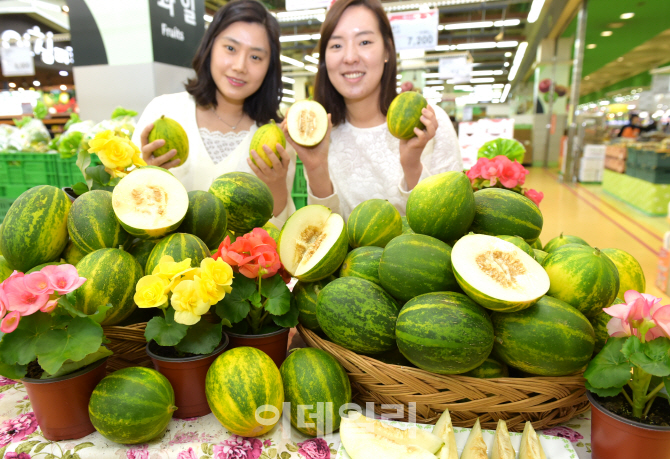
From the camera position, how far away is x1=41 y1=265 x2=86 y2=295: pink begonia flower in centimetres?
76

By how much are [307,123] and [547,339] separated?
144cm

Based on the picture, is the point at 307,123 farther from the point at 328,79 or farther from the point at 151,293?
the point at 151,293

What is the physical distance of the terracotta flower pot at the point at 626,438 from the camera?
27.0 inches

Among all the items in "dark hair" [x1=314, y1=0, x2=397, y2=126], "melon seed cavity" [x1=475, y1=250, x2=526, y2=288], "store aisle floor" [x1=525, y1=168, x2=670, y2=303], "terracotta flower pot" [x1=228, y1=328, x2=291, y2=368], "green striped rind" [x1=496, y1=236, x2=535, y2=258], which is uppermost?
"dark hair" [x1=314, y1=0, x2=397, y2=126]

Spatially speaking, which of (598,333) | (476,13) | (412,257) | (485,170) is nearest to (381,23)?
(485,170)

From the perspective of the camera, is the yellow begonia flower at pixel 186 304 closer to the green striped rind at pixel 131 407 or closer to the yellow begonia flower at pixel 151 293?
the yellow begonia flower at pixel 151 293

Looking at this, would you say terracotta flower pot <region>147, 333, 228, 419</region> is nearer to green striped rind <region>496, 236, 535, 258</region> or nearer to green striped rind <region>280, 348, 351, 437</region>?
green striped rind <region>280, 348, 351, 437</region>

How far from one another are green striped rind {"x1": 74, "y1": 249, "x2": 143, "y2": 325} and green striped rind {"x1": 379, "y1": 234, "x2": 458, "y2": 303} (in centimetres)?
56

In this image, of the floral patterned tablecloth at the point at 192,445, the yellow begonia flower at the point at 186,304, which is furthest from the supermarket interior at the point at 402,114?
the yellow begonia flower at the point at 186,304

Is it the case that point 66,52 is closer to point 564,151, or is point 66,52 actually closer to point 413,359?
point 413,359

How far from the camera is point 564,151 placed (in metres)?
10.5

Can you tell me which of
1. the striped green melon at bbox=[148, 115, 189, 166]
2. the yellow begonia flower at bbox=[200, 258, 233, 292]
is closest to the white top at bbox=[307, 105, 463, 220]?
the striped green melon at bbox=[148, 115, 189, 166]

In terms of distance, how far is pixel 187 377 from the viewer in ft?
2.89

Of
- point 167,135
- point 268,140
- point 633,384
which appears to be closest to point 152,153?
point 167,135
